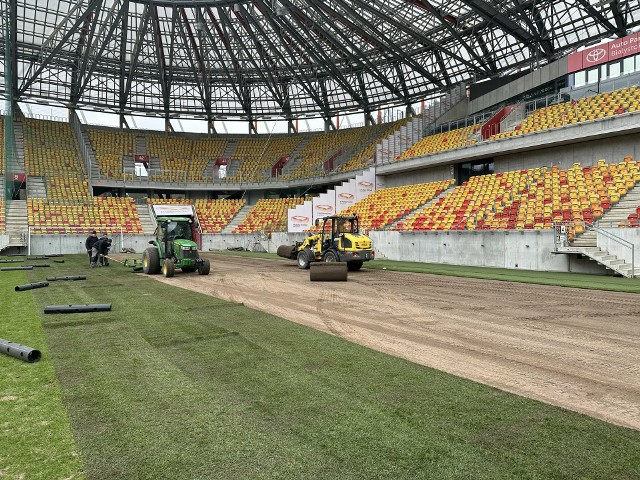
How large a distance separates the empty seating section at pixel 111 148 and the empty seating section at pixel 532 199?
32.7 metres

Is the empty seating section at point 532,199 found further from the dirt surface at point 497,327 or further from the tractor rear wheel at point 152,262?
the tractor rear wheel at point 152,262

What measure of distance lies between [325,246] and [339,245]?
3.25 feet

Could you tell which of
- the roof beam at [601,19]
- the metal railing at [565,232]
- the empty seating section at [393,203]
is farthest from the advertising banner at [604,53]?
the metal railing at [565,232]

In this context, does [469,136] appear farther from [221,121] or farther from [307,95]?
[221,121]

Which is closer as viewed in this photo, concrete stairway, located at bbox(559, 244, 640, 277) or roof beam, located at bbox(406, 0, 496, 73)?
concrete stairway, located at bbox(559, 244, 640, 277)

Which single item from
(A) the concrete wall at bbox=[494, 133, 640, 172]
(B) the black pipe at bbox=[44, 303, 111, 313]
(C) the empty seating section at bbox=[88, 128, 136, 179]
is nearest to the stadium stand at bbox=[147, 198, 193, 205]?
(C) the empty seating section at bbox=[88, 128, 136, 179]

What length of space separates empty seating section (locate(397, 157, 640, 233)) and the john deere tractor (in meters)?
7.13

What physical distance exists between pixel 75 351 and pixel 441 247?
19574 mm

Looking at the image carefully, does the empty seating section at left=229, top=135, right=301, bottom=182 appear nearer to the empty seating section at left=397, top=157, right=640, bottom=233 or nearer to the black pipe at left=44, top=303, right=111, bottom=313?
the empty seating section at left=397, top=157, right=640, bottom=233

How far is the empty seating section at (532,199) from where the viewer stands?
1920 centimetres

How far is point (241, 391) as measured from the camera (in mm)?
Result: 4539

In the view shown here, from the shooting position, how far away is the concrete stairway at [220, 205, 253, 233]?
42938 millimetres

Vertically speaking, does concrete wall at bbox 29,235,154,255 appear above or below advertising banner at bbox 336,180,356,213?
below

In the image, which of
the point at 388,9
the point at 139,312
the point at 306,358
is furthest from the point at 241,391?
the point at 388,9
